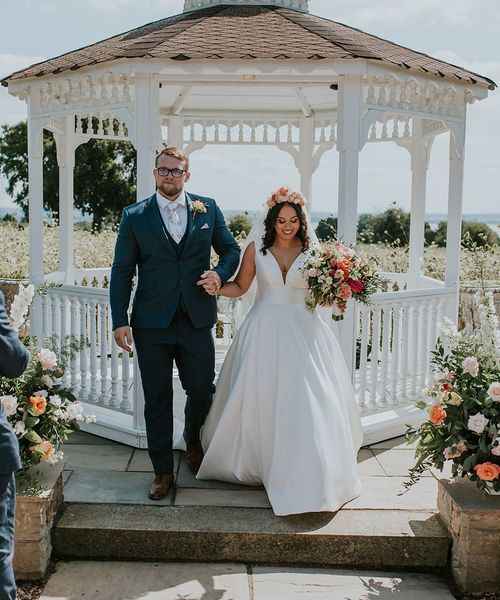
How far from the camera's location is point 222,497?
4.84 m

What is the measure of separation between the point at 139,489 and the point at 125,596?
1051mm

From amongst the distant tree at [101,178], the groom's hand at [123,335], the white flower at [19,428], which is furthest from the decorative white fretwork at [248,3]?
the distant tree at [101,178]

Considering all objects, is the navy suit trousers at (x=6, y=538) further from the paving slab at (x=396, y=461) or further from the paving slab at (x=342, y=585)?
the paving slab at (x=396, y=461)

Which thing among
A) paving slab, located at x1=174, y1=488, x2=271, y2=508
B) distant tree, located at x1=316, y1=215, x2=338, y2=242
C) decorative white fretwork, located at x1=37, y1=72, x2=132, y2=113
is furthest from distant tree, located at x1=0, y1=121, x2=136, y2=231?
paving slab, located at x1=174, y1=488, x2=271, y2=508

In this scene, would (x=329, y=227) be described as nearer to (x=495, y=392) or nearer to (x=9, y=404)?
(x=495, y=392)

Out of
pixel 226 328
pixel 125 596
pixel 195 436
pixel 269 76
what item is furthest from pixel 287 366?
pixel 226 328

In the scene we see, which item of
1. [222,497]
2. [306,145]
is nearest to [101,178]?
[306,145]

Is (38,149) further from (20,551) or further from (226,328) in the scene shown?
(20,551)

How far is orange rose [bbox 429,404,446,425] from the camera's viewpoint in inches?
164

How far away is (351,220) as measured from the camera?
19.1 feet

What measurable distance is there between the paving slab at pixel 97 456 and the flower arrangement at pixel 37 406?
1013mm

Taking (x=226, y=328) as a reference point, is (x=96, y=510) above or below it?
below

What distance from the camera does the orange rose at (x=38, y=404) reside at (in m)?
4.15

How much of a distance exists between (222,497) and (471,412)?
1625 millimetres
